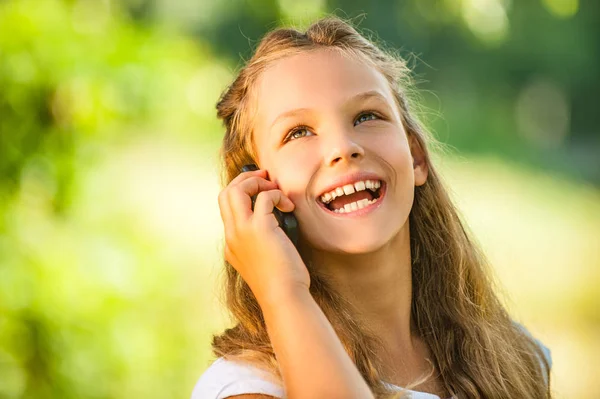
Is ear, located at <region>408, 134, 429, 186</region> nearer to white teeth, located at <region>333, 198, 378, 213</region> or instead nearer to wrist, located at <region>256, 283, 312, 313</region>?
white teeth, located at <region>333, 198, 378, 213</region>

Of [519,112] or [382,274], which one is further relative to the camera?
[519,112]

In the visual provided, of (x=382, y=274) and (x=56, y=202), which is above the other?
(x=56, y=202)

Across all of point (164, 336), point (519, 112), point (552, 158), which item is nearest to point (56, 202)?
point (164, 336)

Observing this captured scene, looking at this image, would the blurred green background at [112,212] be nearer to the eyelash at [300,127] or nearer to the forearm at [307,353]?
the eyelash at [300,127]

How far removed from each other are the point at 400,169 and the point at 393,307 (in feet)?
1.26

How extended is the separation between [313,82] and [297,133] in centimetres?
13

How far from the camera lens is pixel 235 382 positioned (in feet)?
6.22

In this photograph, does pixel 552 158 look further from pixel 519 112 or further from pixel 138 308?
pixel 138 308

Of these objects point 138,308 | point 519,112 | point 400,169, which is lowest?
point 400,169

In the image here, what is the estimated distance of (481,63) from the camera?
1037 centimetres

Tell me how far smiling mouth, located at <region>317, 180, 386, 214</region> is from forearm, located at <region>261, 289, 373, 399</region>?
0.30 metres

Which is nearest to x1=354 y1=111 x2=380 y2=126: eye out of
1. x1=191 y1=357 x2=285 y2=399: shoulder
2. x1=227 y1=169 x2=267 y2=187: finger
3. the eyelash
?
the eyelash

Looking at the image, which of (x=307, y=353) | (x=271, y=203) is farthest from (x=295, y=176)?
(x=307, y=353)

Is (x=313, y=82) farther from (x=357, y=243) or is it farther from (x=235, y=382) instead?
(x=235, y=382)
